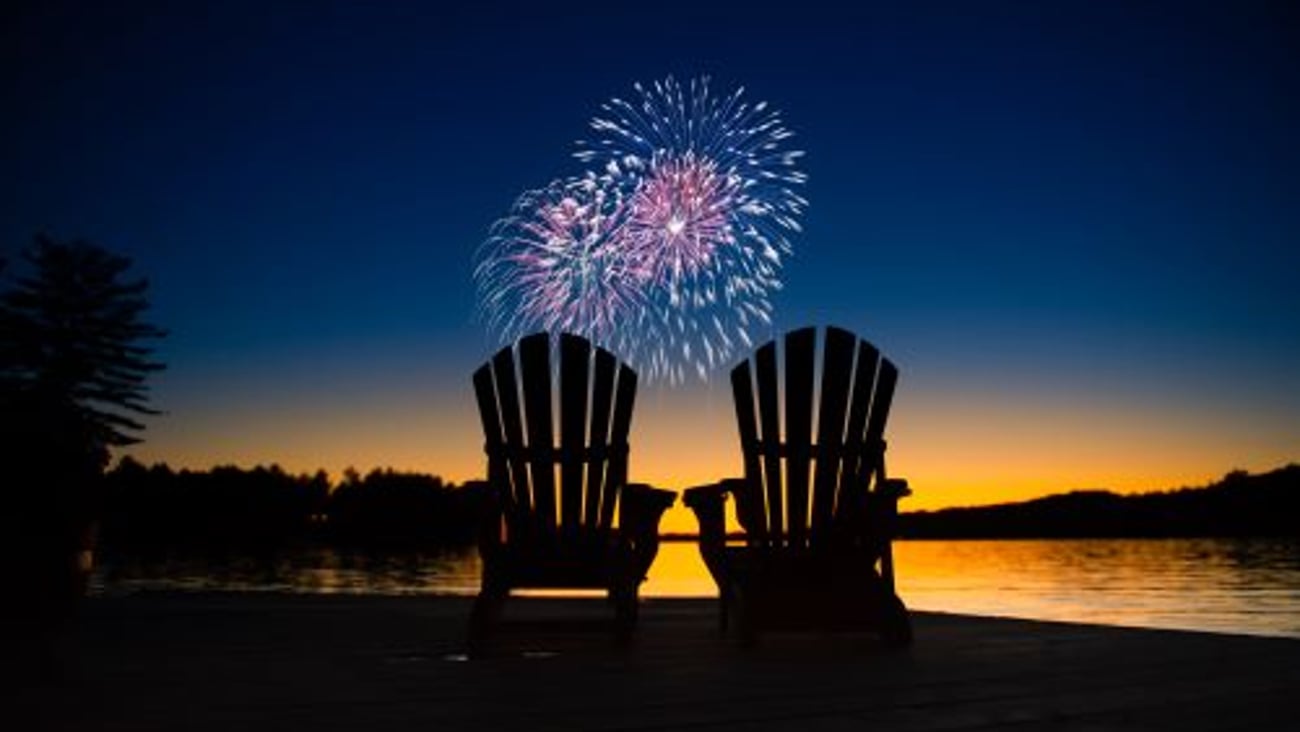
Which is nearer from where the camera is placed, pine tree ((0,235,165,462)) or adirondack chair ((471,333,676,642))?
adirondack chair ((471,333,676,642))

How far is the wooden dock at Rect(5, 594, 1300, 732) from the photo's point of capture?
8.73 ft

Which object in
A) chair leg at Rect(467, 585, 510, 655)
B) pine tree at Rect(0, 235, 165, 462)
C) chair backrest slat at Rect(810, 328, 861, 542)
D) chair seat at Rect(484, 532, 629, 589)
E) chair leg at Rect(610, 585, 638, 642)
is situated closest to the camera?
chair leg at Rect(467, 585, 510, 655)

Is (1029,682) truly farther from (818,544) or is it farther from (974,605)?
(974,605)

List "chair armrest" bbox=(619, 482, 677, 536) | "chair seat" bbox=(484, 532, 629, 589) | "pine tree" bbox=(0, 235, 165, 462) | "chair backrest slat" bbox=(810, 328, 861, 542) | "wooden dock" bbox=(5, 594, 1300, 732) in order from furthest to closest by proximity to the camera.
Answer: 1. "pine tree" bbox=(0, 235, 165, 462)
2. "chair backrest slat" bbox=(810, 328, 861, 542)
3. "chair armrest" bbox=(619, 482, 677, 536)
4. "chair seat" bbox=(484, 532, 629, 589)
5. "wooden dock" bbox=(5, 594, 1300, 732)

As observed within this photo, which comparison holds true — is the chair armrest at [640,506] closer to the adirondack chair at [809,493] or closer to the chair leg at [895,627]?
the adirondack chair at [809,493]

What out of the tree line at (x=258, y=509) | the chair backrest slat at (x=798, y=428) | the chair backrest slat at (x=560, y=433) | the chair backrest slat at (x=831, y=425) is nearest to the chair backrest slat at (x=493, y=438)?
the chair backrest slat at (x=560, y=433)

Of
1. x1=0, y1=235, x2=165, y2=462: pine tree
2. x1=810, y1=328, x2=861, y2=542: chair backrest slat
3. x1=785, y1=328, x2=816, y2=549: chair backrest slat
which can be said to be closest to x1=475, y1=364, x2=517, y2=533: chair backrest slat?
x1=785, y1=328, x2=816, y2=549: chair backrest slat

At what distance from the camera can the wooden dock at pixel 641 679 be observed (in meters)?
2.66

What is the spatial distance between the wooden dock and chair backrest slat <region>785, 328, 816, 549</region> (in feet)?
1.75

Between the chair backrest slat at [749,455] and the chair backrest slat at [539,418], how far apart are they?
33.1 inches

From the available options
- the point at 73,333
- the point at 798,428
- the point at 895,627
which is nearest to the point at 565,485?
the point at 798,428

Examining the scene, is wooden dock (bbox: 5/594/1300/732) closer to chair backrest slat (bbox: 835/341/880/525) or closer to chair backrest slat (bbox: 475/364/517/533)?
chair backrest slat (bbox: 475/364/517/533)

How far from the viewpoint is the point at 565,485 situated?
4984mm

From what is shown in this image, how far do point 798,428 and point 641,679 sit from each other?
1902 mm
